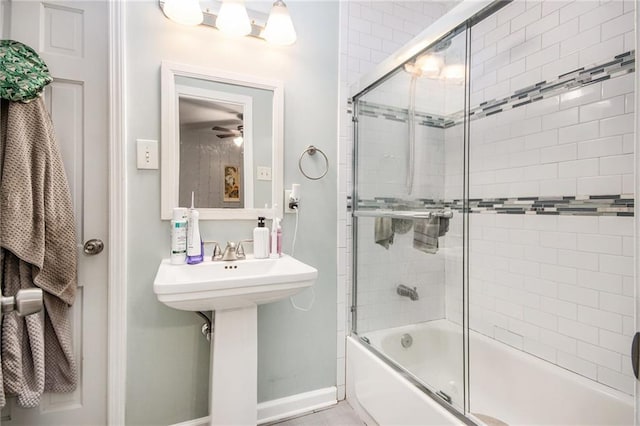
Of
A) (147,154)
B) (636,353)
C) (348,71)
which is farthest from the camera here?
(348,71)

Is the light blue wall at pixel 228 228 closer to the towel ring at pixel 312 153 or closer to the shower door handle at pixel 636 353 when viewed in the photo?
the towel ring at pixel 312 153

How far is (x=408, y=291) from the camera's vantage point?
158cm

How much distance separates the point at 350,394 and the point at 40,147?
184cm

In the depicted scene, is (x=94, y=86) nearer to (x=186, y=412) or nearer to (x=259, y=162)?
(x=259, y=162)

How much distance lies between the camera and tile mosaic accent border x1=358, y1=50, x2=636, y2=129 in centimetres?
121

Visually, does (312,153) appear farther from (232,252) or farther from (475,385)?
(475,385)

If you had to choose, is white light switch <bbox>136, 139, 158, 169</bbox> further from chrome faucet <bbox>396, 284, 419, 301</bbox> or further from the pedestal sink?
chrome faucet <bbox>396, 284, 419, 301</bbox>

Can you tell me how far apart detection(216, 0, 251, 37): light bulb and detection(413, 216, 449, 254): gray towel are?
123 cm

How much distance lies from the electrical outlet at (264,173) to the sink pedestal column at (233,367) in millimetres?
626

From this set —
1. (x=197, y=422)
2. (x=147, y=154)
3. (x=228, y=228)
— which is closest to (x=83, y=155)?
(x=147, y=154)

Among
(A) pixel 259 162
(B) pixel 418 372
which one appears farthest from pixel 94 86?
(B) pixel 418 372

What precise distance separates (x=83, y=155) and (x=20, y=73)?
0.33m

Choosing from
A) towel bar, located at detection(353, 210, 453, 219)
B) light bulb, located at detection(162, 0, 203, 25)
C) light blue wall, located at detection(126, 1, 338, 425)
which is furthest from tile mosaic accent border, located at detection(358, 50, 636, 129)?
Answer: light bulb, located at detection(162, 0, 203, 25)

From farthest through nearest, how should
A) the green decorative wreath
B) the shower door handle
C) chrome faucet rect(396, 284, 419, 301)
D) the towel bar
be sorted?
chrome faucet rect(396, 284, 419, 301)
the towel bar
the green decorative wreath
the shower door handle
